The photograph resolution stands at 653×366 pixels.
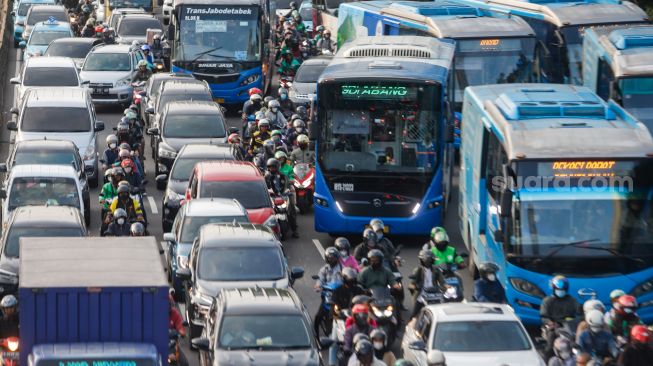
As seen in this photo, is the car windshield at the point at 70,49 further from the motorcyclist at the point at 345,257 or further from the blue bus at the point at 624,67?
the motorcyclist at the point at 345,257

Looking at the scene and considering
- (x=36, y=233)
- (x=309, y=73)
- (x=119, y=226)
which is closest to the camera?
(x=36, y=233)

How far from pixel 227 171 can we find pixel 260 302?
9086 mm

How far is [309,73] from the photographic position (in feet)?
142

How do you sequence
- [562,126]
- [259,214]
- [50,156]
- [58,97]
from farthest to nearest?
[58,97] < [50,156] < [259,214] < [562,126]

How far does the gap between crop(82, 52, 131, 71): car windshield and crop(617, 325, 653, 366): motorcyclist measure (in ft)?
85.4

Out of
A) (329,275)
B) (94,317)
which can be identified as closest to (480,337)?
(329,275)

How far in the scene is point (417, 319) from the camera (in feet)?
68.2

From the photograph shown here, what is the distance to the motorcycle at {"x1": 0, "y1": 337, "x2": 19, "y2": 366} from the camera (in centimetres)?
1941

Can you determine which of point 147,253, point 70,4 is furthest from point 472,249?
point 70,4

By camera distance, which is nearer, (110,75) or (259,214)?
(259,214)

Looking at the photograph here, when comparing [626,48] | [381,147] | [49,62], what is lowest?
[49,62]

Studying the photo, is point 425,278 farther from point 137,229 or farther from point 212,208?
point 137,229

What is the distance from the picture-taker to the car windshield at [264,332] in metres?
19.5

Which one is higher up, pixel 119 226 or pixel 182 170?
pixel 119 226
